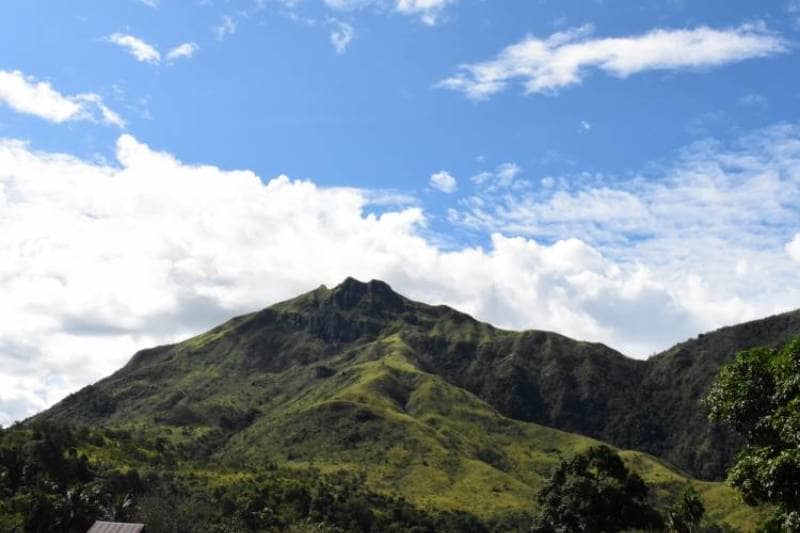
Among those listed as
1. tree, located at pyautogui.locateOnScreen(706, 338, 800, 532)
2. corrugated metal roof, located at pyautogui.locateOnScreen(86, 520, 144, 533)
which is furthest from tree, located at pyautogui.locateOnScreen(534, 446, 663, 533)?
tree, located at pyautogui.locateOnScreen(706, 338, 800, 532)

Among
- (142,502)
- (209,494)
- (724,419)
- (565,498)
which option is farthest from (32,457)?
(724,419)

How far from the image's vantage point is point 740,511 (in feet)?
581

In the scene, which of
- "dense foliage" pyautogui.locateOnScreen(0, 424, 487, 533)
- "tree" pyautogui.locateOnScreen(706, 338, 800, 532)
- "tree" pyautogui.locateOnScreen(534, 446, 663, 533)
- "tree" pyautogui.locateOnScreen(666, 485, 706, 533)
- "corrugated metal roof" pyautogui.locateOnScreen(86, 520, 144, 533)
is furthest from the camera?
"dense foliage" pyautogui.locateOnScreen(0, 424, 487, 533)

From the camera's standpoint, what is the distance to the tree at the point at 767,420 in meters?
30.0

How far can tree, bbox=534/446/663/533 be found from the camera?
79.6 meters

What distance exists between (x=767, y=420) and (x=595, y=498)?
163 ft

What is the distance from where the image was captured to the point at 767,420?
111ft

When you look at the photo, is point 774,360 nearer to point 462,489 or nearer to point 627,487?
point 627,487

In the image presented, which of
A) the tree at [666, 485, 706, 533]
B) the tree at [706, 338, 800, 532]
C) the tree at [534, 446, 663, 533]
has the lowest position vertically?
the tree at [666, 485, 706, 533]

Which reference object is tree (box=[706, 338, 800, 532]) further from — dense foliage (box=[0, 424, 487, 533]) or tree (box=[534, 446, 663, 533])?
dense foliage (box=[0, 424, 487, 533])

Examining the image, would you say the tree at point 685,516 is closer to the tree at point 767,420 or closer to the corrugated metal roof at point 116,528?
the corrugated metal roof at point 116,528

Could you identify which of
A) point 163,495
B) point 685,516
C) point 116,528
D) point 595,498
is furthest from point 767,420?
point 163,495

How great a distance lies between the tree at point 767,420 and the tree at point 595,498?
46.1 m

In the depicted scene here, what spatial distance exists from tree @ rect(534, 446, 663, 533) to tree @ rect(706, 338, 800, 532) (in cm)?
4605
